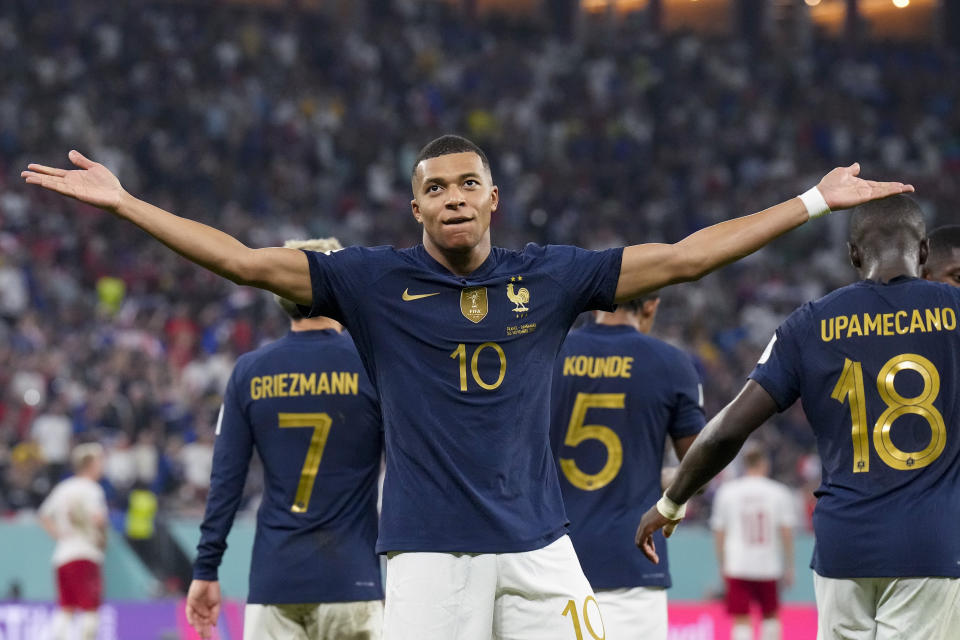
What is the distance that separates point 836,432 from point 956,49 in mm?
30216

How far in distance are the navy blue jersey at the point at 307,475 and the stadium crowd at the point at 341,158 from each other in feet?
34.8

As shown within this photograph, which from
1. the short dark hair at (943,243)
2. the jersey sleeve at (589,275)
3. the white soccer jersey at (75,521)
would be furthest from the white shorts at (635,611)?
the white soccer jersey at (75,521)

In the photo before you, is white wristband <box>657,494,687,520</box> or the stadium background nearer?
white wristband <box>657,494,687,520</box>

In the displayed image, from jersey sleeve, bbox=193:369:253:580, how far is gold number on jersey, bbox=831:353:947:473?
273 centimetres

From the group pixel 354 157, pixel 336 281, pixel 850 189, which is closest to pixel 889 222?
pixel 850 189

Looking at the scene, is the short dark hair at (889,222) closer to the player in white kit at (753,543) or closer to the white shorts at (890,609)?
the white shorts at (890,609)

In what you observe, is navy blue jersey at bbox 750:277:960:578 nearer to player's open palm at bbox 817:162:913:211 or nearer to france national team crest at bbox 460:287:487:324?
player's open palm at bbox 817:162:913:211

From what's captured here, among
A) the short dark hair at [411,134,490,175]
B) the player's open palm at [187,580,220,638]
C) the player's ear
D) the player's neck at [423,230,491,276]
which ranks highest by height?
the short dark hair at [411,134,490,175]

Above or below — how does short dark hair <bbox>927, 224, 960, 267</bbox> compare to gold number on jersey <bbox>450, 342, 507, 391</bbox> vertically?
above

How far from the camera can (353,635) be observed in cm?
624

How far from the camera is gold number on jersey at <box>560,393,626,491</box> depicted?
650cm

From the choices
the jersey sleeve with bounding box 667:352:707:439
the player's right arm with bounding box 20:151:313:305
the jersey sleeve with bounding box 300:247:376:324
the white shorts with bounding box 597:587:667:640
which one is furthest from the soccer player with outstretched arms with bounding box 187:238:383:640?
the player's right arm with bounding box 20:151:313:305

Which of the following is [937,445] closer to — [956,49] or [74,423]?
[74,423]

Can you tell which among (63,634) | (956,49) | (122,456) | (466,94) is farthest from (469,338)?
(956,49)
